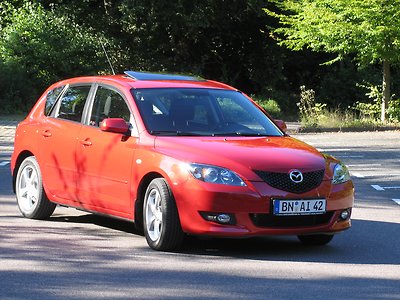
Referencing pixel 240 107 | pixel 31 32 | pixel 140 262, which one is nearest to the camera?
pixel 140 262

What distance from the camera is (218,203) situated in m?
9.21

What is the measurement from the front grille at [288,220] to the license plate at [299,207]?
2.6 inches

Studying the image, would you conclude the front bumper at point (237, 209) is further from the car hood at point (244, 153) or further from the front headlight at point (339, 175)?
the front headlight at point (339, 175)

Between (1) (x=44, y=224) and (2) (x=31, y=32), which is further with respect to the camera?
(2) (x=31, y=32)

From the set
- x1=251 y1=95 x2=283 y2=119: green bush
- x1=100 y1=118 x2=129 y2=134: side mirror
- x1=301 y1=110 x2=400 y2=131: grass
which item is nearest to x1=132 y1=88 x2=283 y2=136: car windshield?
x1=100 y1=118 x2=129 y2=134: side mirror

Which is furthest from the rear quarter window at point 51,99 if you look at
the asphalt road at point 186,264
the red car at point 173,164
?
the asphalt road at point 186,264

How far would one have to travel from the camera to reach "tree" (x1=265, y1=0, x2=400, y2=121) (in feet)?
109

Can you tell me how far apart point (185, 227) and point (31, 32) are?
1339 inches

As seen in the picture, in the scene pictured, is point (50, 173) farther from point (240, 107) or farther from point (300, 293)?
point (300, 293)

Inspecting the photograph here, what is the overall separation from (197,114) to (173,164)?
1209 mm

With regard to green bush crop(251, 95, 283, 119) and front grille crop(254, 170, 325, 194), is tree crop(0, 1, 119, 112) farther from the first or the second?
front grille crop(254, 170, 325, 194)

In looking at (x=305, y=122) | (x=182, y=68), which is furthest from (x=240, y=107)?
(x=182, y=68)

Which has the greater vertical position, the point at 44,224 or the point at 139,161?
the point at 139,161

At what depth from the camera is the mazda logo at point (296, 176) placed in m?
9.34
